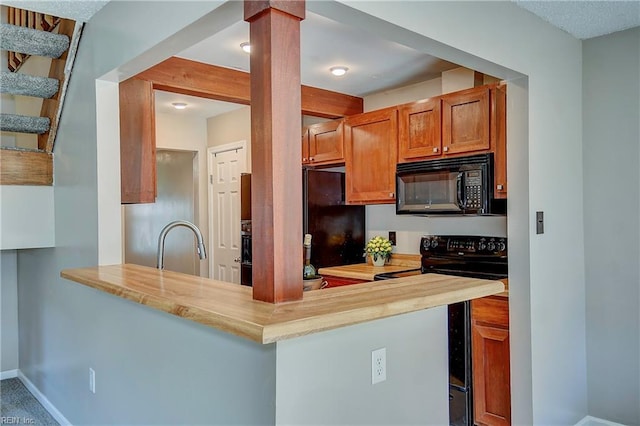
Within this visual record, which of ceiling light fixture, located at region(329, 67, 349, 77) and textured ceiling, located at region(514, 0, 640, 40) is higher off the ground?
textured ceiling, located at region(514, 0, 640, 40)

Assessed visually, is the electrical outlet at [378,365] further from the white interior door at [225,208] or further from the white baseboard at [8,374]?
the white interior door at [225,208]

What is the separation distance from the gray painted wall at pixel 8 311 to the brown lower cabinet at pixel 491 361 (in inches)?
132

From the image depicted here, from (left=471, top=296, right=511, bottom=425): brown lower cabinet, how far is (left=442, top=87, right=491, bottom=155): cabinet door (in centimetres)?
96

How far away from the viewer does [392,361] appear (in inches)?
63.0

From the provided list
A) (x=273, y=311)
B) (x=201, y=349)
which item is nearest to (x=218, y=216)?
(x=201, y=349)

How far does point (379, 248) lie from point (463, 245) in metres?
0.79

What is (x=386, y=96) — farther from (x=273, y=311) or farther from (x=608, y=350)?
(x=273, y=311)

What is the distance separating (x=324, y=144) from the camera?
406cm

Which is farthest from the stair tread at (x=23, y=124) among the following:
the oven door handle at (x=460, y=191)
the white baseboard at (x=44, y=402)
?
the oven door handle at (x=460, y=191)

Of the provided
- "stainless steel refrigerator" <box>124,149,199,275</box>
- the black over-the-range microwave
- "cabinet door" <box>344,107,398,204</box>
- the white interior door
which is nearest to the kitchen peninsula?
the black over-the-range microwave

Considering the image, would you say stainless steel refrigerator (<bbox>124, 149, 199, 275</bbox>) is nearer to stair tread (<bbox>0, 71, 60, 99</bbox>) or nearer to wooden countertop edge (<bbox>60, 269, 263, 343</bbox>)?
stair tread (<bbox>0, 71, 60, 99</bbox>)

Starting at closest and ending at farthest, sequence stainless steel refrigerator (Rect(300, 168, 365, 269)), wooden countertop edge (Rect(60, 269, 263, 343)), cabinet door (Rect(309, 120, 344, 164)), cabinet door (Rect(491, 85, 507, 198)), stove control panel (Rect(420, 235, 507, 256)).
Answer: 1. wooden countertop edge (Rect(60, 269, 263, 343))
2. cabinet door (Rect(491, 85, 507, 198))
3. stove control panel (Rect(420, 235, 507, 256))
4. stainless steel refrigerator (Rect(300, 168, 365, 269))
5. cabinet door (Rect(309, 120, 344, 164))

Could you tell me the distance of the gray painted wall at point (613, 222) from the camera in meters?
2.75

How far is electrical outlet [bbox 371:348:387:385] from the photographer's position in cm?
153
